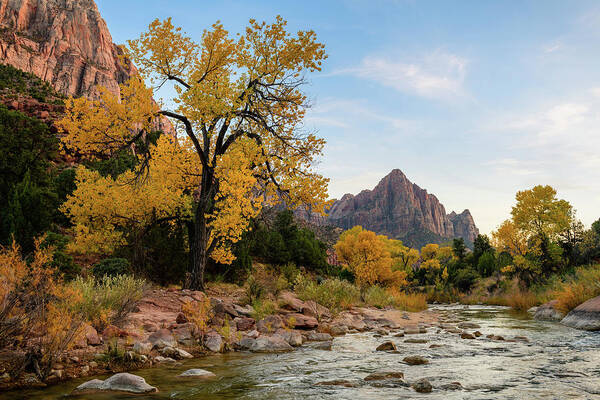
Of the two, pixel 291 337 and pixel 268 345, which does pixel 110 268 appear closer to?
pixel 291 337

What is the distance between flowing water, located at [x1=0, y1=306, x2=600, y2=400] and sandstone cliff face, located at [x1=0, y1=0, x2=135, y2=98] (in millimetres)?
129167

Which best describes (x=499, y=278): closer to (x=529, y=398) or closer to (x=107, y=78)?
(x=529, y=398)

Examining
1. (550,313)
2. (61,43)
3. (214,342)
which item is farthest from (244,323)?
(61,43)

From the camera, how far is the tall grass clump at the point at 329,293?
15.2 meters

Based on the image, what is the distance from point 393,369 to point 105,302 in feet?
19.6

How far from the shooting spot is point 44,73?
11381 cm

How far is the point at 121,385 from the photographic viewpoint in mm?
4320

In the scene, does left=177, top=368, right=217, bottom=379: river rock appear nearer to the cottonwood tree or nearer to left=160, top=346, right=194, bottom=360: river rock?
left=160, top=346, right=194, bottom=360: river rock

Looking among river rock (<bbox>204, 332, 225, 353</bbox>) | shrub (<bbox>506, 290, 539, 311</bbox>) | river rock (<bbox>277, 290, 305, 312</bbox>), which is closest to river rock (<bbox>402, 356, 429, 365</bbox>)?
river rock (<bbox>204, 332, 225, 353</bbox>)

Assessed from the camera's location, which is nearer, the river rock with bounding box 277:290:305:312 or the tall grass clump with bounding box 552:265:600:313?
the river rock with bounding box 277:290:305:312

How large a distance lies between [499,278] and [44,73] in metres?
134

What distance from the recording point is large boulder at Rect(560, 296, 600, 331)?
1117 cm

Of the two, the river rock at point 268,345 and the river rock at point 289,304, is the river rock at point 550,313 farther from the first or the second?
the river rock at point 268,345

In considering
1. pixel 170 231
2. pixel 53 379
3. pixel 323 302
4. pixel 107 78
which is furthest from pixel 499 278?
pixel 107 78
